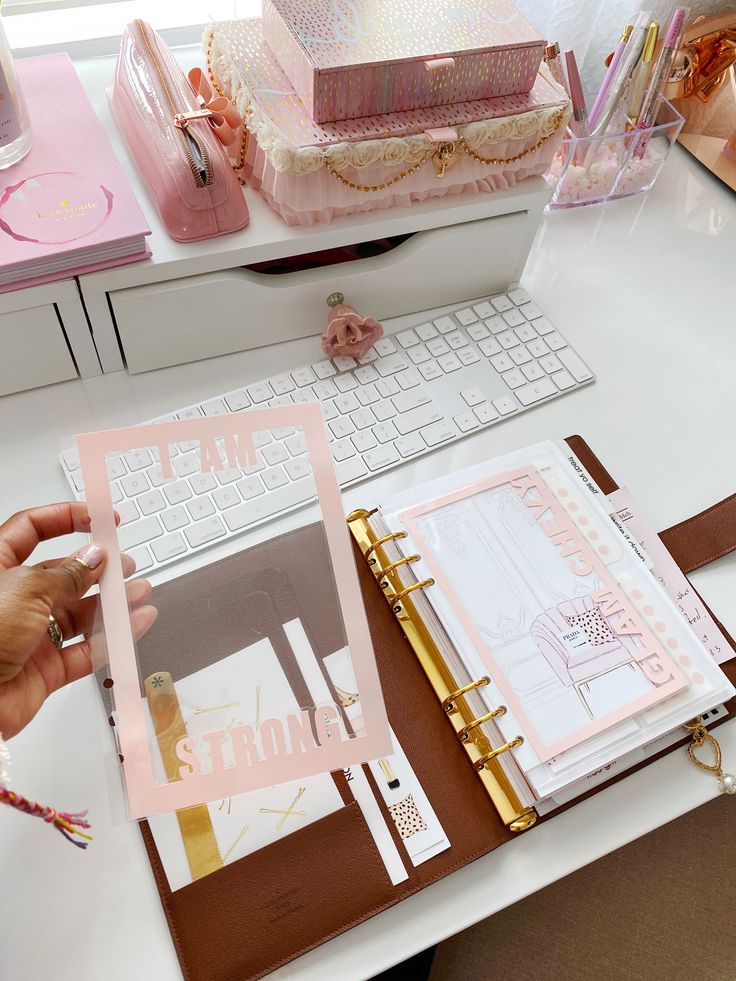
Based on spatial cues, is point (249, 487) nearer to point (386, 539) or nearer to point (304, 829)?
point (386, 539)

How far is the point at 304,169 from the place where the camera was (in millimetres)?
701

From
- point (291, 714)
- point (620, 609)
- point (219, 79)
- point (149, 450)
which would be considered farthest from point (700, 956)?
point (219, 79)

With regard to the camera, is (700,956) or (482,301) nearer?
(482,301)

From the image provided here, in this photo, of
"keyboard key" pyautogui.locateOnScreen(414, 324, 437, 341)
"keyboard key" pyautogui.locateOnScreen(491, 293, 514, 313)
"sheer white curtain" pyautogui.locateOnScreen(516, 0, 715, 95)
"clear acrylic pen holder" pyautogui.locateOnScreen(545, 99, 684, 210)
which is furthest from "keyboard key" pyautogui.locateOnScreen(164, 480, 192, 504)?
"sheer white curtain" pyautogui.locateOnScreen(516, 0, 715, 95)

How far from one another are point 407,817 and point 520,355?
1.64ft

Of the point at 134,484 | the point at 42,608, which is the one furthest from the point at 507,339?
the point at 42,608

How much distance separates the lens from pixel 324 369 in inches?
32.6

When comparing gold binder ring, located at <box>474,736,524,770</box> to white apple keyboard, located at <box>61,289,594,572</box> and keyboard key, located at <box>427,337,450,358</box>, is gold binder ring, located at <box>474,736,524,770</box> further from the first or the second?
keyboard key, located at <box>427,337,450,358</box>

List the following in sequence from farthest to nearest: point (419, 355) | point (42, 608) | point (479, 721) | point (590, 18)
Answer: point (590, 18) < point (419, 355) < point (479, 721) < point (42, 608)

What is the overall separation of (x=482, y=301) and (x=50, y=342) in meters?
0.48

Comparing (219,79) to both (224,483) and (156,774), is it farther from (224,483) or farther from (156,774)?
(156,774)

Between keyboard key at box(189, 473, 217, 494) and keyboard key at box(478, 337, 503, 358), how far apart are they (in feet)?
1.18

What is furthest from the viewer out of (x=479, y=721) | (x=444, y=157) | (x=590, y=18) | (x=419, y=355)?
(x=590, y=18)

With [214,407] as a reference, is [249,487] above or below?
below
